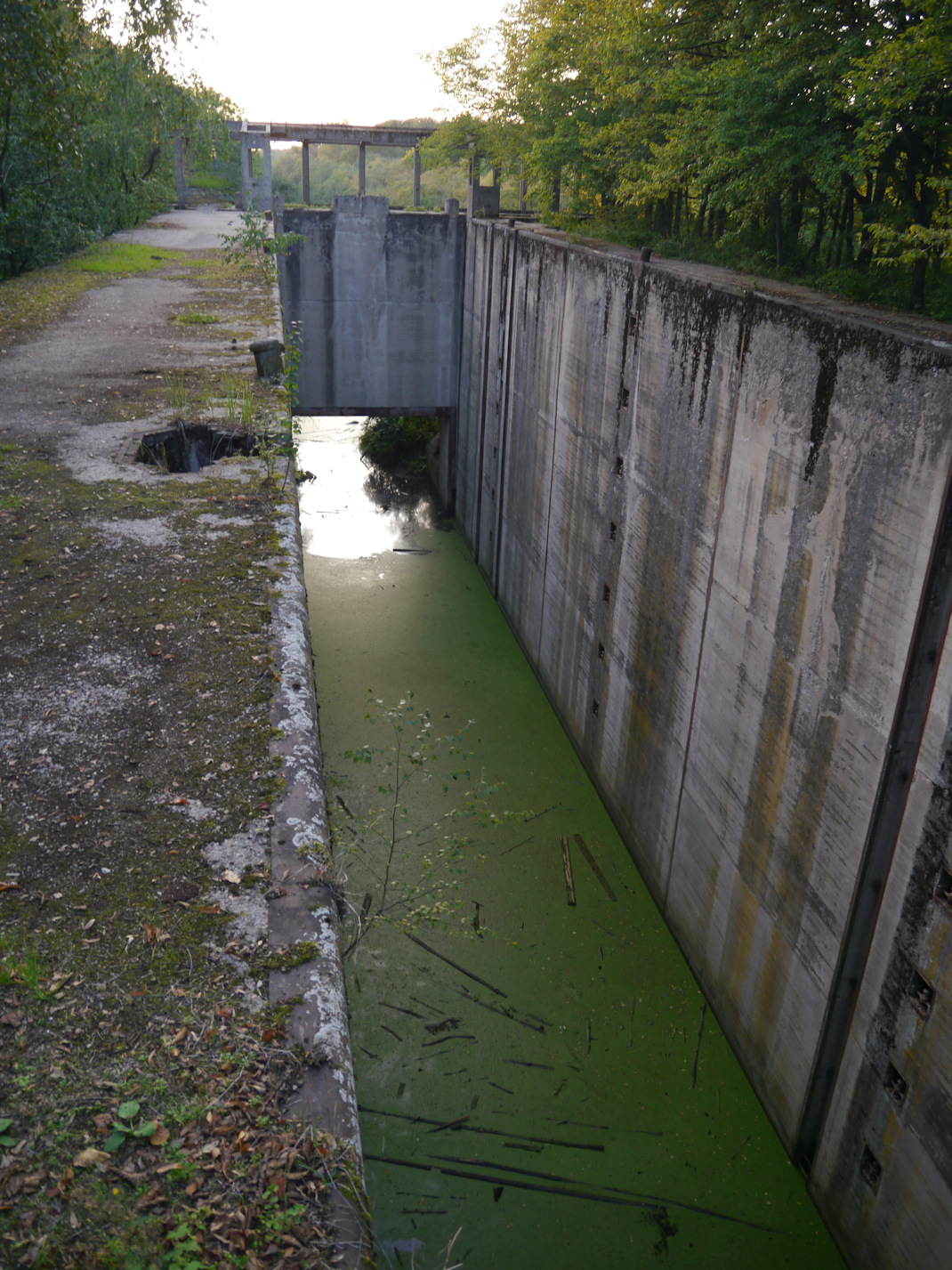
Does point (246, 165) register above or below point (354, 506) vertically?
above

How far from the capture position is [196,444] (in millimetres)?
6941

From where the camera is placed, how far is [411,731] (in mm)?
8766

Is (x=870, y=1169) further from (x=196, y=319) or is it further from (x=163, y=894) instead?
(x=196, y=319)

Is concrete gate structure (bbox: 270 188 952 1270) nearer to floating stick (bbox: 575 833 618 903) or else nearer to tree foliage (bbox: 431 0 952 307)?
floating stick (bbox: 575 833 618 903)

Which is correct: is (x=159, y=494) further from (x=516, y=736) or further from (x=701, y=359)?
(x=516, y=736)

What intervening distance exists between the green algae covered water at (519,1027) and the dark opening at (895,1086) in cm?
106

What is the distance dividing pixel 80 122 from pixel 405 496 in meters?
7.11

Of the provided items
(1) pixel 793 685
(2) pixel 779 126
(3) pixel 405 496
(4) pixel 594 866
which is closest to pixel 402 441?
(3) pixel 405 496

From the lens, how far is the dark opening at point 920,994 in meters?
3.95

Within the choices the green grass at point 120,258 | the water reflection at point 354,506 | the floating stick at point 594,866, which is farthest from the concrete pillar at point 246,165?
the floating stick at point 594,866

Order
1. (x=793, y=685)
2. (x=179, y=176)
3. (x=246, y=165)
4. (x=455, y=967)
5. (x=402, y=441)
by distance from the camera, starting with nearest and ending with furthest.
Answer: (x=793, y=685), (x=455, y=967), (x=402, y=441), (x=246, y=165), (x=179, y=176)

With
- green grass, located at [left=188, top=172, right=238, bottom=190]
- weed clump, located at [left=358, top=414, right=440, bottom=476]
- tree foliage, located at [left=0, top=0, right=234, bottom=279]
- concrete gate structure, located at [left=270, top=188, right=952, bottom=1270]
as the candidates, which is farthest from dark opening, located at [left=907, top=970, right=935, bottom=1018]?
green grass, located at [left=188, top=172, right=238, bottom=190]

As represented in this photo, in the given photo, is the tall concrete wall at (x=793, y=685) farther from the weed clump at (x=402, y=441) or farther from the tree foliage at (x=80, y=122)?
the weed clump at (x=402, y=441)

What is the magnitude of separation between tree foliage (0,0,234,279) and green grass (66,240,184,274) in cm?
43
